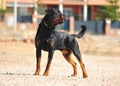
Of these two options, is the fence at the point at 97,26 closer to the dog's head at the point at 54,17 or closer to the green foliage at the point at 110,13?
the green foliage at the point at 110,13

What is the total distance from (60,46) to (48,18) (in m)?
0.94

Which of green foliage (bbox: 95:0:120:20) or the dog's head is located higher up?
the dog's head

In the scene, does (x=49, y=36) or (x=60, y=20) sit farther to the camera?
(x=49, y=36)

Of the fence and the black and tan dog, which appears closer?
the black and tan dog

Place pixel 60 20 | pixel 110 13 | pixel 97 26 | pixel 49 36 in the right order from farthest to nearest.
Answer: pixel 110 13 → pixel 97 26 → pixel 49 36 → pixel 60 20

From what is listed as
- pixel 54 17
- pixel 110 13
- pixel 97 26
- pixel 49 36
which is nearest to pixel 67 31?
pixel 97 26

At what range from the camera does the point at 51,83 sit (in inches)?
513

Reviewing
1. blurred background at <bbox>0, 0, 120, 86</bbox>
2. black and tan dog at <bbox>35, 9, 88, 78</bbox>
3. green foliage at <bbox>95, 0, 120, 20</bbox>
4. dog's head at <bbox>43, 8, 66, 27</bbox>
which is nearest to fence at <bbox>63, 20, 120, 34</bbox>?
blurred background at <bbox>0, 0, 120, 86</bbox>

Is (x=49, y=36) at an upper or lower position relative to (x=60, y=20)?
lower

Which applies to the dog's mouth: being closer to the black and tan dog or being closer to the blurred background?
the black and tan dog

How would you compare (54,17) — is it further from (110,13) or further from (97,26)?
(110,13)

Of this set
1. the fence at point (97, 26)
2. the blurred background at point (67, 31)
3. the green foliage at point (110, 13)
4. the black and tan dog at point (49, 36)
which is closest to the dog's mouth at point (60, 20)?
the black and tan dog at point (49, 36)

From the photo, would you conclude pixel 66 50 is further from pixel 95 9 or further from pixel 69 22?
pixel 95 9

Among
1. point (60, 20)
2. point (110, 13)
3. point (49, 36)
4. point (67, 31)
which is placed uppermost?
point (60, 20)
